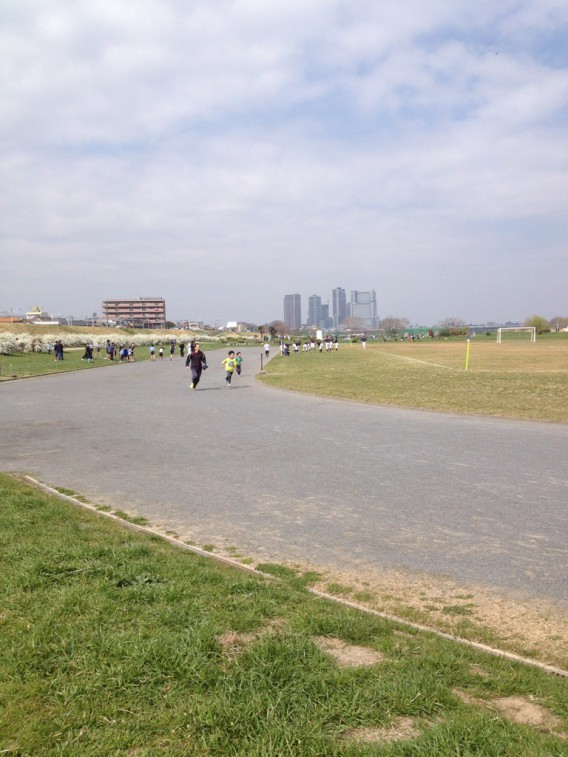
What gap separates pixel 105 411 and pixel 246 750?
15666mm

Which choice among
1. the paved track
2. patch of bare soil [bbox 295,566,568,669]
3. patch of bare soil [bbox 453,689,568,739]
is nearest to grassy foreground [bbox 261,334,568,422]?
the paved track

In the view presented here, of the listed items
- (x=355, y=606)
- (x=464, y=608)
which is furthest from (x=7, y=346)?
(x=464, y=608)

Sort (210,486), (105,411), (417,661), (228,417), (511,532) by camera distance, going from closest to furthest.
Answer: (417,661) → (511,532) → (210,486) → (228,417) → (105,411)

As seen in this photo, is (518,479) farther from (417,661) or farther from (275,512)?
(417,661)

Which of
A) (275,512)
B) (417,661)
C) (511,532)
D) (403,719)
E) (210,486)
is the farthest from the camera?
(210,486)

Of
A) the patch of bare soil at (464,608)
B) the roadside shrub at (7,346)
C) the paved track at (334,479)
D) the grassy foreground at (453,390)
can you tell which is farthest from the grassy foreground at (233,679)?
the roadside shrub at (7,346)

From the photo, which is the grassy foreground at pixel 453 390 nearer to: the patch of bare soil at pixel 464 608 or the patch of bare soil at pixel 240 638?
the patch of bare soil at pixel 464 608

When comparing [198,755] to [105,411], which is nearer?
[198,755]

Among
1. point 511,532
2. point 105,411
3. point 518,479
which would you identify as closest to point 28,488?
point 511,532

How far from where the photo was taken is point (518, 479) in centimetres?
876

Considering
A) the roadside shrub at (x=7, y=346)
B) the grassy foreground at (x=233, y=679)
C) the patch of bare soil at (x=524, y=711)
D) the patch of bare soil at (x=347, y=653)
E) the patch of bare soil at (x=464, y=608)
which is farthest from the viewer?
the roadside shrub at (x=7, y=346)

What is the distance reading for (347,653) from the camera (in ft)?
11.8

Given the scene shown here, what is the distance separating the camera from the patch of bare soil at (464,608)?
4066mm

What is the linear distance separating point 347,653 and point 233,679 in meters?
0.80
